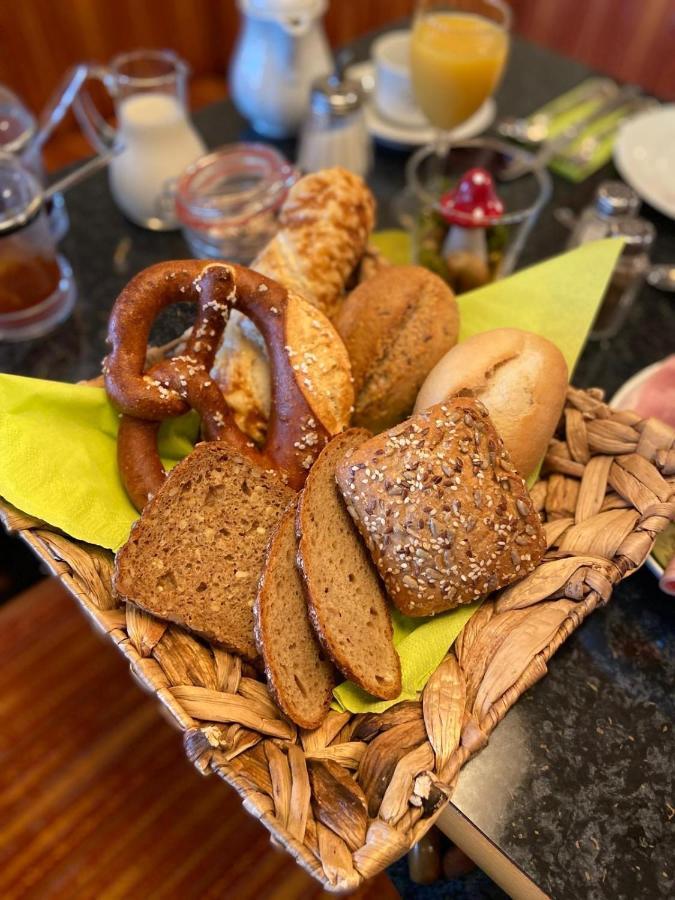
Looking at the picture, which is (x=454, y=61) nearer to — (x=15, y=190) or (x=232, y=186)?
(x=232, y=186)

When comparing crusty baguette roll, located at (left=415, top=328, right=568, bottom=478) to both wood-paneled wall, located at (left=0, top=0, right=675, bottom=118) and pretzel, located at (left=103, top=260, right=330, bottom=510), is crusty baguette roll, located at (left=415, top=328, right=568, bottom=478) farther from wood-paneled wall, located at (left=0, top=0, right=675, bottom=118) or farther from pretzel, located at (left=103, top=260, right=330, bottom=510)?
wood-paneled wall, located at (left=0, top=0, right=675, bottom=118)

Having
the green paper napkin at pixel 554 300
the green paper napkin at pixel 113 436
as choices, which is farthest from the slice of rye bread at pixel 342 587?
the green paper napkin at pixel 554 300

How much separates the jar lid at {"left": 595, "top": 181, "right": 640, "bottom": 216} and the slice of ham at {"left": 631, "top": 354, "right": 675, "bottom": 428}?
294 millimetres

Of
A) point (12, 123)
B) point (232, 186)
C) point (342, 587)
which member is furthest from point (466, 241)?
point (12, 123)

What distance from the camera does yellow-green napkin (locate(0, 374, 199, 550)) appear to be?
2.53ft

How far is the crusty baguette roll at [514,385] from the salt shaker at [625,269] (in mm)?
392

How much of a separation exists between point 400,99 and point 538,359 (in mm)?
957

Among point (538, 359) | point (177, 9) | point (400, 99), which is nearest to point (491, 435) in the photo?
point (538, 359)

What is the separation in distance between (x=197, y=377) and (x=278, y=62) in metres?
0.97

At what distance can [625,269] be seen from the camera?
115 centimetres

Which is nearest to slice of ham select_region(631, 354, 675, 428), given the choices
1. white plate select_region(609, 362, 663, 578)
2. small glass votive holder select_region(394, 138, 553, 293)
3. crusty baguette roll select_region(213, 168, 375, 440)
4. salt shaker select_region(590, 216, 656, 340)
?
white plate select_region(609, 362, 663, 578)

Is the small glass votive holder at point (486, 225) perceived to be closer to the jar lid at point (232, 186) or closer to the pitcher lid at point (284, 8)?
the jar lid at point (232, 186)

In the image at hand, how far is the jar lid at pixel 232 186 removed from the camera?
1122 millimetres

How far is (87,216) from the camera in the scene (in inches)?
57.1
